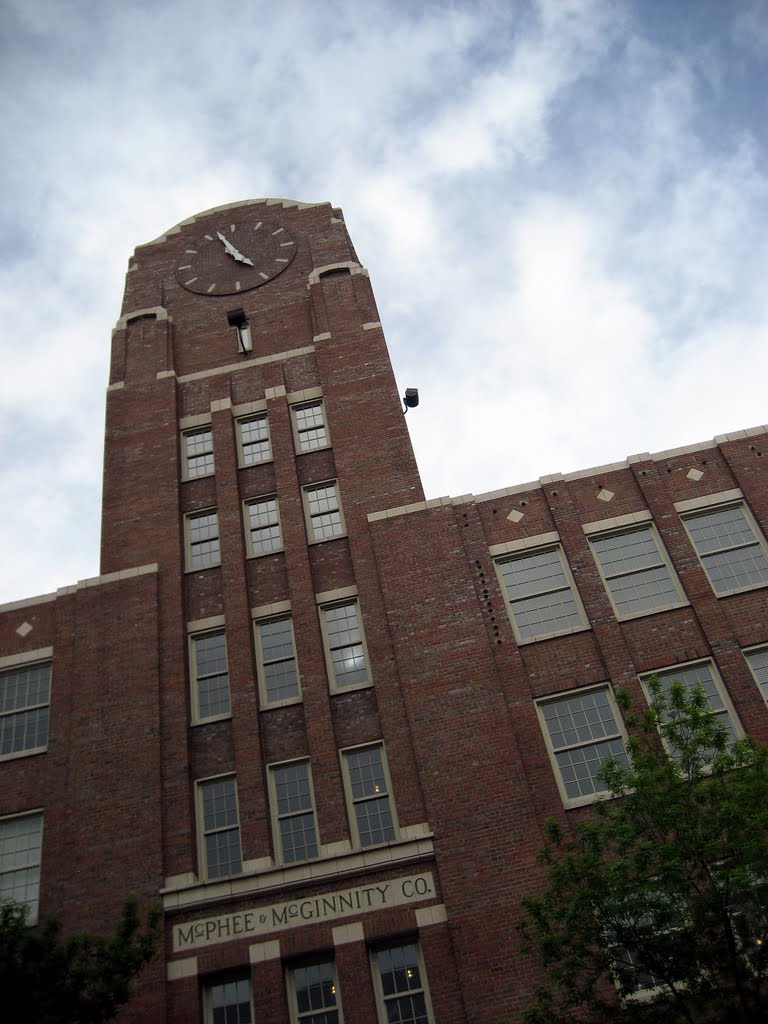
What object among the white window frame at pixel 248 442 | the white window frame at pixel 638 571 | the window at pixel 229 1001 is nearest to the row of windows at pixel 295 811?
the window at pixel 229 1001

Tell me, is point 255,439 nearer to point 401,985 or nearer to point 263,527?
point 263,527

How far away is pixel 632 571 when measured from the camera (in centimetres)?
2242

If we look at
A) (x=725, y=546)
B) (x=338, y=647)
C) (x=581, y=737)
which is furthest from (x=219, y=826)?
(x=725, y=546)

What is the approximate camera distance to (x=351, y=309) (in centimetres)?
2944

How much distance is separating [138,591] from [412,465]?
822 centimetres

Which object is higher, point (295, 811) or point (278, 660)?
point (278, 660)

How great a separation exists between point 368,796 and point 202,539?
351 inches

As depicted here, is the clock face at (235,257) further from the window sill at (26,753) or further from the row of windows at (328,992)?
the row of windows at (328,992)

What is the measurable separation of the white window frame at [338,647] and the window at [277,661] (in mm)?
828

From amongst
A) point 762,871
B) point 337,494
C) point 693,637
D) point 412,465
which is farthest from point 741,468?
point 762,871

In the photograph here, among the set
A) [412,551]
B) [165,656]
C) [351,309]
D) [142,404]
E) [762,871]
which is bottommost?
[762,871]

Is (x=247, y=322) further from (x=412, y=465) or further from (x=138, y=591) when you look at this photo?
(x=138, y=591)

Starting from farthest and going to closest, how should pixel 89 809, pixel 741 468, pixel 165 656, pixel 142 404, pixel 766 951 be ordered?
1. pixel 142 404
2. pixel 741 468
3. pixel 165 656
4. pixel 89 809
5. pixel 766 951

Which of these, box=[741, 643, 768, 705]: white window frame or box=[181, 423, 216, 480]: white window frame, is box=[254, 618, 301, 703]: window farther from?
box=[741, 643, 768, 705]: white window frame
